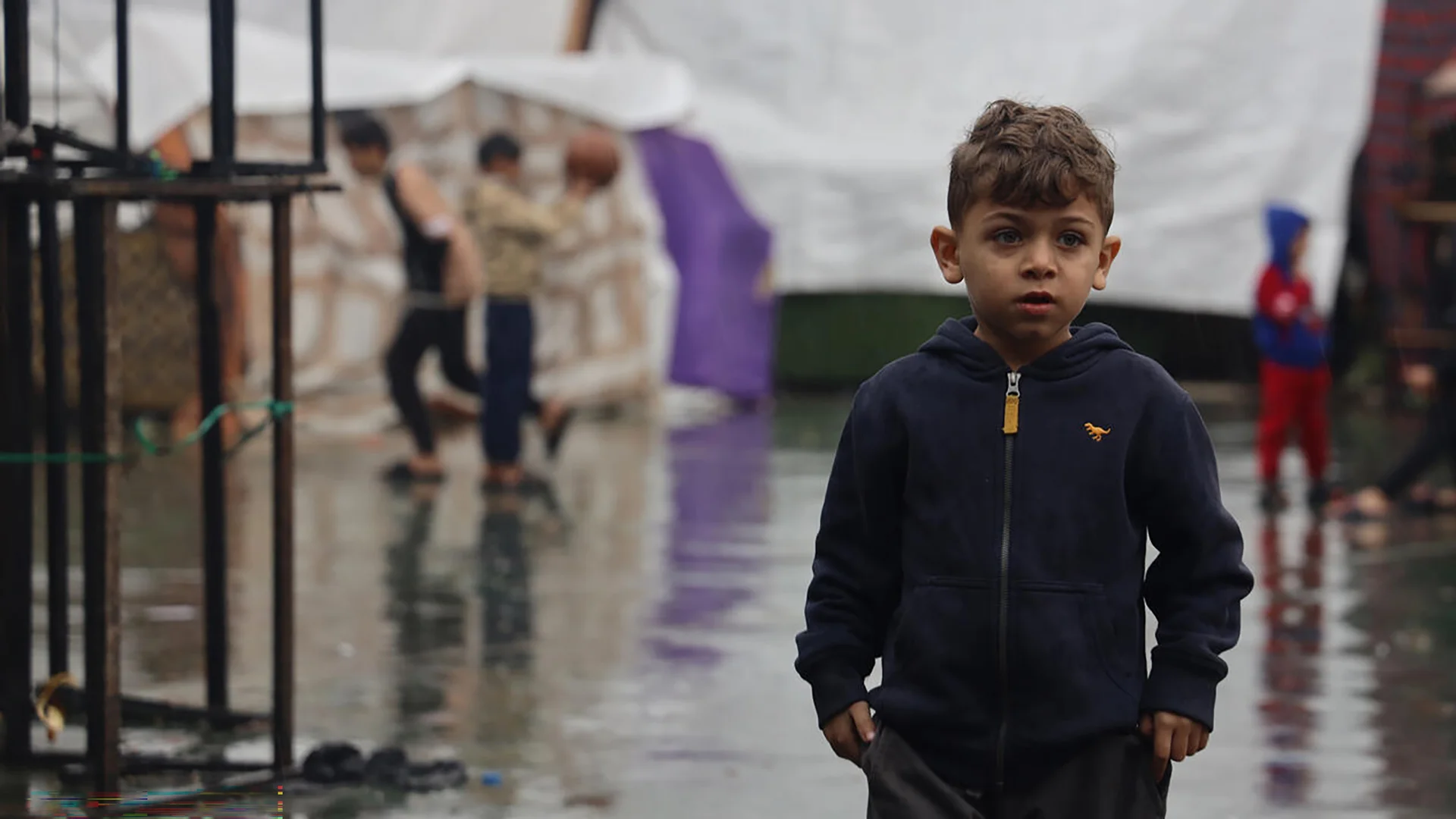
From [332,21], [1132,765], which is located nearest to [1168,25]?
[332,21]

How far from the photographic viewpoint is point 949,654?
3.52m

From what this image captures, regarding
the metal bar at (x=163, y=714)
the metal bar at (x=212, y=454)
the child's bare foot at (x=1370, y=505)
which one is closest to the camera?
the metal bar at (x=212, y=454)

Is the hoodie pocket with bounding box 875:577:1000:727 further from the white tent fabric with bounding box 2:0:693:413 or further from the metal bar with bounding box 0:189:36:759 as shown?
the white tent fabric with bounding box 2:0:693:413

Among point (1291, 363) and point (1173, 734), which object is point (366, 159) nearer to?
point (1291, 363)

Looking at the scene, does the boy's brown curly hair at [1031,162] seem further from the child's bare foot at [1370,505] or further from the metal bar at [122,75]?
the child's bare foot at [1370,505]

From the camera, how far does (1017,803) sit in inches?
140

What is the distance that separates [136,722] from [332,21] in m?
12.0

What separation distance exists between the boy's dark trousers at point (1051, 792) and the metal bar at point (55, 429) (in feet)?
9.73

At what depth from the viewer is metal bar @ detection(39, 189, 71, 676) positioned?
5980 mm

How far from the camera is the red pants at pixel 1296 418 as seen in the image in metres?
12.6

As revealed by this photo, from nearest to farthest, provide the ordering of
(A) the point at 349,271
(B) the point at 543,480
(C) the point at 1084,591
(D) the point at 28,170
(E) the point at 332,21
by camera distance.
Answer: (C) the point at 1084,591
(D) the point at 28,170
(B) the point at 543,480
(A) the point at 349,271
(E) the point at 332,21

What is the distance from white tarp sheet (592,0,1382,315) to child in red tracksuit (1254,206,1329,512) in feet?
19.2

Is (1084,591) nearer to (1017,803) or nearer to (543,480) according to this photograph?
(1017,803)

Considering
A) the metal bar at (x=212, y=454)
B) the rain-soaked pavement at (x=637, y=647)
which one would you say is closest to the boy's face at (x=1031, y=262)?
the rain-soaked pavement at (x=637, y=647)
